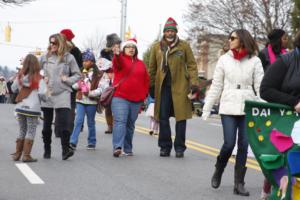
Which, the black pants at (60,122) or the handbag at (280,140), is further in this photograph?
the black pants at (60,122)

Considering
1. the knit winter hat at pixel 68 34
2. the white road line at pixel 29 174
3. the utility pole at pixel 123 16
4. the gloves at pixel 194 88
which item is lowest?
the white road line at pixel 29 174

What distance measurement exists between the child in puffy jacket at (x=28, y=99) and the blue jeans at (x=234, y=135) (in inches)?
131

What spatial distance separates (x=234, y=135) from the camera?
795cm

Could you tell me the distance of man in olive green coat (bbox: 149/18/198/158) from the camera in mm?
11461

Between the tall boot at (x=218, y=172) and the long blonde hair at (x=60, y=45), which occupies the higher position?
the long blonde hair at (x=60, y=45)

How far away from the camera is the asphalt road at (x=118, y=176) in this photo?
7922 mm

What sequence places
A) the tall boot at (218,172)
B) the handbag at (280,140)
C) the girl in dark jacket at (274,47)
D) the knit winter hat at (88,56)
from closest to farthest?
1. the handbag at (280,140)
2. the tall boot at (218,172)
3. the girl in dark jacket at (274,47)
4. the knit winter hat at (88,56)

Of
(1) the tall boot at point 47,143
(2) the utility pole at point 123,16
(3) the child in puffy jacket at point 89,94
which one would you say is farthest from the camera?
(2) the utility pole at point 123,16

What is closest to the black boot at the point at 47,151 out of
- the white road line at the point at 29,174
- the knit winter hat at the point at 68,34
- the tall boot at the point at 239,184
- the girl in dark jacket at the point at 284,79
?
the white road line at the point at 29,174

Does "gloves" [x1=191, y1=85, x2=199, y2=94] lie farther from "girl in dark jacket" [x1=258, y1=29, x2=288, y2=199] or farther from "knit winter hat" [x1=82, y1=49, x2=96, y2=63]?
"girl in dark jacket" [x1=258, y1=29, x2=288, y2=199]

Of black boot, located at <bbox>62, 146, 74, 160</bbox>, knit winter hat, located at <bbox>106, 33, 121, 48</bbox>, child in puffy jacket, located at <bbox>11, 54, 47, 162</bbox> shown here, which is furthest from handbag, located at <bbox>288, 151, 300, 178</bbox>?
knit winter hat, located at <bbox>106, 33, 121, 48</bbox>

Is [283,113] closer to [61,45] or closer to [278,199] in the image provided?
[278,199]

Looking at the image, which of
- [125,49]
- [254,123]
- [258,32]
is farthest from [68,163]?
[258,32]

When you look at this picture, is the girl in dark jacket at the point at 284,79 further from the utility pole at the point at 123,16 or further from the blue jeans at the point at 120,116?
the utility pole at the point at 123,16
